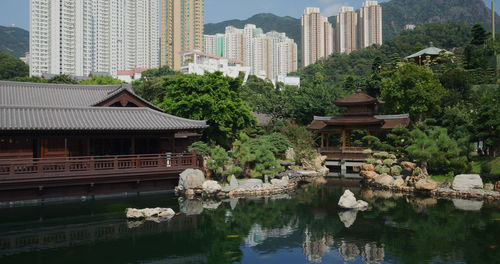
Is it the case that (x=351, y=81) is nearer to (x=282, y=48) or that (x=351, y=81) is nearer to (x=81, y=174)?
(x=81, y=174)

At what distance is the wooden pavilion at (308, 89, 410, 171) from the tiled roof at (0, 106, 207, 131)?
1386 centimetres

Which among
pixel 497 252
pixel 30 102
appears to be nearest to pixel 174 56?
pixel 30 102

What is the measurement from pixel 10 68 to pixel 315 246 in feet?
269

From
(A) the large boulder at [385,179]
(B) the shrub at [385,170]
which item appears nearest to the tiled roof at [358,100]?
(B) the shrub at [385,170]

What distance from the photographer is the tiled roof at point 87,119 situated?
1652cm

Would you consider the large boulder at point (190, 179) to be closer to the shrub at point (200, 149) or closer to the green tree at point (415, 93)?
the shrub at point (200, 149)

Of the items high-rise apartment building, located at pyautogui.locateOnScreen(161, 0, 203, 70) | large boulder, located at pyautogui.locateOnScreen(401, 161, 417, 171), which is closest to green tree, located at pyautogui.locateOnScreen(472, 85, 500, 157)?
large boulder, located at pyautogui.locateOnScreen(401, 161, 417, 171)

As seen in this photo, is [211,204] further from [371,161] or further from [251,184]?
[371,161]

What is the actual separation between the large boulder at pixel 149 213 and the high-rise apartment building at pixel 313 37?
11647cm

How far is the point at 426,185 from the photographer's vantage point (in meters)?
20.6

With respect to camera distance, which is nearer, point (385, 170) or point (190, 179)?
point (190, 179)

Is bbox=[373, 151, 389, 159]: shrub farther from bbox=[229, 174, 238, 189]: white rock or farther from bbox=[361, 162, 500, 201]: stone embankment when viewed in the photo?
bbox=[229, 174, 238, 189]: white rock

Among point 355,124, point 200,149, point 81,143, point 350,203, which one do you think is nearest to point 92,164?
point 81,143

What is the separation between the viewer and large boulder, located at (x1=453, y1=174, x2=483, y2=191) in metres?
19.9
